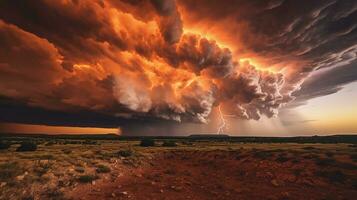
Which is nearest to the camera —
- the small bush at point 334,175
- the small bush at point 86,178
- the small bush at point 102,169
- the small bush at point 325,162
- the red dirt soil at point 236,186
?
the red dirt soil at point 236,186

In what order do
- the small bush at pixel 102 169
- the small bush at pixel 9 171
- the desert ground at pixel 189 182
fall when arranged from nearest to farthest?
the desert ground at pixel 189 182
the small bush at pixel 9 171
the small bush at pixel 102 169

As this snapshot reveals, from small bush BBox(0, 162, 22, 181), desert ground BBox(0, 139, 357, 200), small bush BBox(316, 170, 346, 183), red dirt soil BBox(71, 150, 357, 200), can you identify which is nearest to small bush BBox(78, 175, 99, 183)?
desert ground BBox(0, 139, 357, 200)

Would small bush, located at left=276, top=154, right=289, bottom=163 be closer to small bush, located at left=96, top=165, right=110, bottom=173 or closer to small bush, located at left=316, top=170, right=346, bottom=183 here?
small bush, located at left=316, top=170, right=346, bottom=183

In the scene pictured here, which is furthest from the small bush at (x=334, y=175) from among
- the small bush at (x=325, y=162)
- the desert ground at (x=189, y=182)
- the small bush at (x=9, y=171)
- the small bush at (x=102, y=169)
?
the small bush at (x=9, y=171)

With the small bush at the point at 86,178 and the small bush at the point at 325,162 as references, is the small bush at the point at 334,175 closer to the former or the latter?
the small bush at the point at 325,162

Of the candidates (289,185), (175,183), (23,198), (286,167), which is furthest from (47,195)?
(286,167)

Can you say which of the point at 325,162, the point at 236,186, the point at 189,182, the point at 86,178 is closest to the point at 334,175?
the point at 325,162

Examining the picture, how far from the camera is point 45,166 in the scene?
17.8 meters

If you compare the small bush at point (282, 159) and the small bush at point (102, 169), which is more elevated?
the small bush at point (282, 159)

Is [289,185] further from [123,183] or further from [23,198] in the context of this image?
[23,198]

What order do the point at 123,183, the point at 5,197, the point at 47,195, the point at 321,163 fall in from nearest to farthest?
1. the point at 5,197
2. the point at 47,195
3. the point at 123,183
4. the point at 321,163

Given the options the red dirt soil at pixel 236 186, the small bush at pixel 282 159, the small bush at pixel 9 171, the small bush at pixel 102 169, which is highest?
the small bush at pixel 282 159

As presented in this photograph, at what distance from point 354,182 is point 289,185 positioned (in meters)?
4.06

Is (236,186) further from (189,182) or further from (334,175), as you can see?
(334,175)
